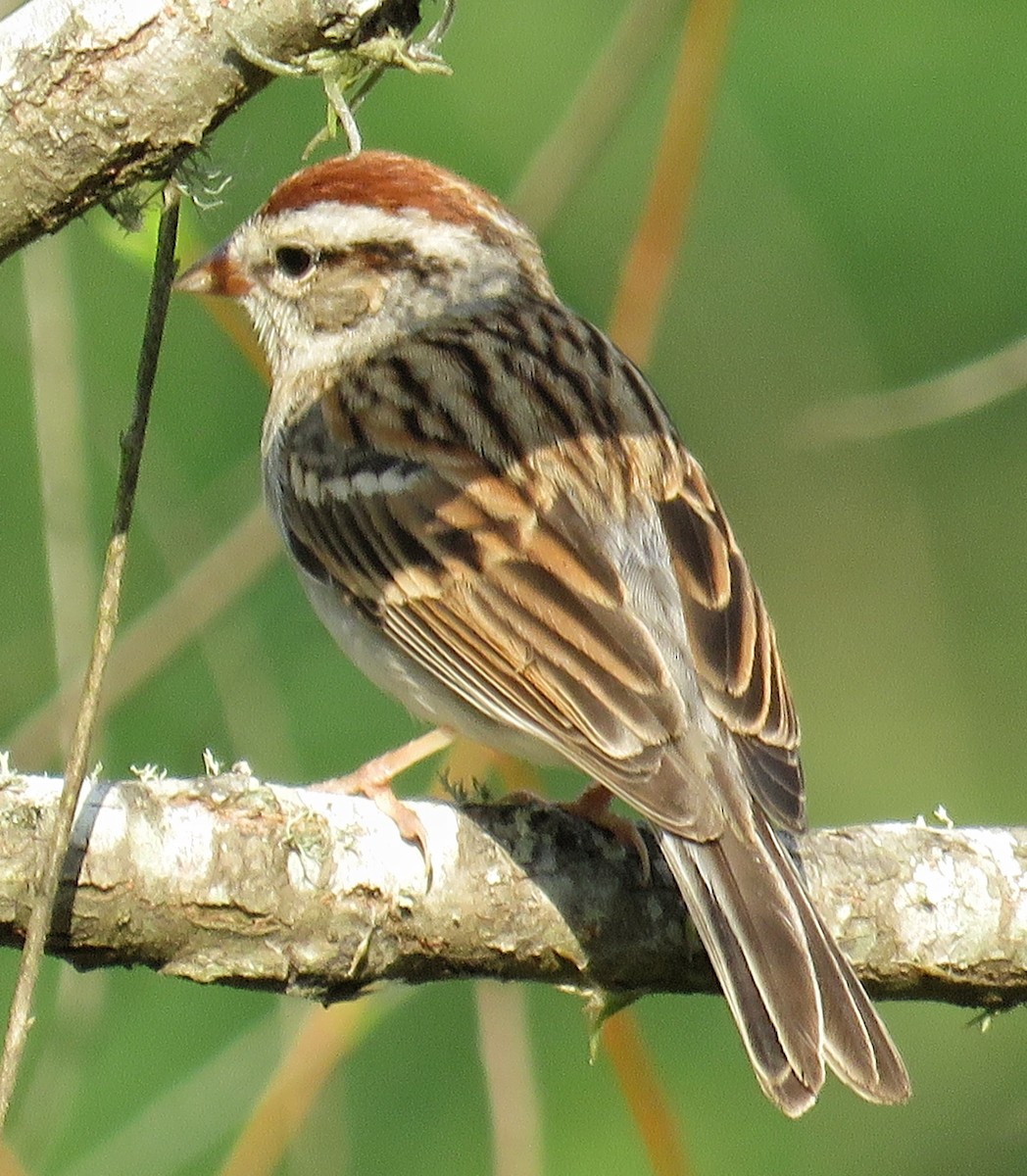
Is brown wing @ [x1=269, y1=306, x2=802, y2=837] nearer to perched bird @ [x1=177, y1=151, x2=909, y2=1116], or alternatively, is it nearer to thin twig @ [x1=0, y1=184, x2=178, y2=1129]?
perched bird @ [x1=177, y1=151, x2=909, y2=1116]

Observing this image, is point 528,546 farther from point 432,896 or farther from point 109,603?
point 109,603

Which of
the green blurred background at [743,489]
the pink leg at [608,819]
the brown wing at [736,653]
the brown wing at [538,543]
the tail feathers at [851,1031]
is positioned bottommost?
the green blurred background at [743,489]

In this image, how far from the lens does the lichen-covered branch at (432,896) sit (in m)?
2.88

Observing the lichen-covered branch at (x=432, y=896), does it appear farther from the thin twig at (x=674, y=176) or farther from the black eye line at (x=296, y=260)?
the black eye line at (x=296, y=260)

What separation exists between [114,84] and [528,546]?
145cm

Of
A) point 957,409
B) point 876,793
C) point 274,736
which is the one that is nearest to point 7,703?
point 274,736

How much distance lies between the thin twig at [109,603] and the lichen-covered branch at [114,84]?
277 millimetres

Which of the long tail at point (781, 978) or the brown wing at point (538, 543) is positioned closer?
the long tail at point (781, 978)

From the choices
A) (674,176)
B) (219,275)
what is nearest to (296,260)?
(219,275)

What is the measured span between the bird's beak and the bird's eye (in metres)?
0.07

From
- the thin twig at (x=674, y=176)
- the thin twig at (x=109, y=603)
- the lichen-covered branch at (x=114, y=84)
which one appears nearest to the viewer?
the lichen-covered branch at (x=114, y=84)

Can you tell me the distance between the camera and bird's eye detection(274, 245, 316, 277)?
14.0ft

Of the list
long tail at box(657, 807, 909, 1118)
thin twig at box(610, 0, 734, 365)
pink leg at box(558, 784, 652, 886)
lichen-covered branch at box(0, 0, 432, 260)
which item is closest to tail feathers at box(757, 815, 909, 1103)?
long tail at box(657, 807, 909, 1118)

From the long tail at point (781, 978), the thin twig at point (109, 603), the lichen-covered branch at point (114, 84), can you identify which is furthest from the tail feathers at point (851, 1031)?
the lichen-covered branch at point (114, 84)
